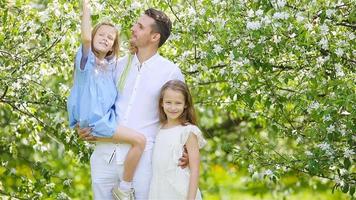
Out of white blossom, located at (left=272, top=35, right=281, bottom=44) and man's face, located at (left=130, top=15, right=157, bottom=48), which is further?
white blossom, located at (left=272, top=35, right=281, bottom=44)

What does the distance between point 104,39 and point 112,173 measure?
661 millimetres

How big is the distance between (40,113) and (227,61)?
1367 mm

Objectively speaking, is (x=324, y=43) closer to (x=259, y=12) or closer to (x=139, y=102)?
(x=259, y=12)

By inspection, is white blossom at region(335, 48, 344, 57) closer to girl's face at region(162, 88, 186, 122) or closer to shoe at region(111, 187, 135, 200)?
girl's face at region(162, 88, 186, 122)

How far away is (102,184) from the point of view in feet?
15.7

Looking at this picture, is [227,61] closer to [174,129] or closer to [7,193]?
[174,129]

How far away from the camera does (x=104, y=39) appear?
482 cm

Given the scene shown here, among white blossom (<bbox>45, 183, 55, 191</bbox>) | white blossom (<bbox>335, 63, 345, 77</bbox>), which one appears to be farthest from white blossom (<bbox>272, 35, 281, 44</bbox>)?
white blossom (<bbox>45, 183, 55, 191</bbox>)

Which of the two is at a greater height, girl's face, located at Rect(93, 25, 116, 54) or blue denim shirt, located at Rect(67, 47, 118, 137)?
girl's face, located at Rect(93, 25, 116, 54)

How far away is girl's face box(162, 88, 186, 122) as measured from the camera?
4.74m

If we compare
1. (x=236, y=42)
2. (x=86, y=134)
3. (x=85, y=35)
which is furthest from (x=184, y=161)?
(x=236, y=42)

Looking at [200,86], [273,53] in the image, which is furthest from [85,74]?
[200,86]

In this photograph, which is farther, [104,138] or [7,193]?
[7,193]

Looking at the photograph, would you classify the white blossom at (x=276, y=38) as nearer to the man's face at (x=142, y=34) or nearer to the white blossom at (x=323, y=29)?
Result: the white blossom at (x=323, y=29)
